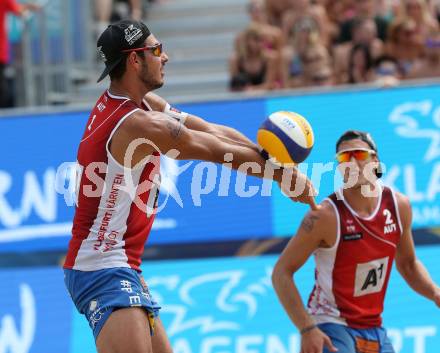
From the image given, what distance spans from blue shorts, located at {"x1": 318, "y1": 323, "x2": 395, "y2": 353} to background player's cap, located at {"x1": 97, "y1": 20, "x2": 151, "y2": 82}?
211cm

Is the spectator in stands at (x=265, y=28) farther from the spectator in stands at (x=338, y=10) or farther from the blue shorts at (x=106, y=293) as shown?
the blue shorts at (x=106, y=293)

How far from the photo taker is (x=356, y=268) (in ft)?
19.2

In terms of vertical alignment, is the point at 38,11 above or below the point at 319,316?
above

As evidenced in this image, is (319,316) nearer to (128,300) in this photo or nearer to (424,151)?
(128,300)

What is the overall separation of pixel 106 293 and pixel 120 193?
541 mm

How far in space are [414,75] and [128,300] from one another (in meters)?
5.05

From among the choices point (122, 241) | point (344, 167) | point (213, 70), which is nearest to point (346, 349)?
point (344, 167)

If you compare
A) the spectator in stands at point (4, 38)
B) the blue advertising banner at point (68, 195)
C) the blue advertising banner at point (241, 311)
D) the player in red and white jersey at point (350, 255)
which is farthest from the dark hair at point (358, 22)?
the player in red and white jersey at point (350, 255)

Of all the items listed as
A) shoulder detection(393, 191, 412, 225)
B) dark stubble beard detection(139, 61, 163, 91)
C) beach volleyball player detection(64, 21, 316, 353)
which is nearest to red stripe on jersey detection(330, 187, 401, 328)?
shoulder detection(393, 191, 412, 225)

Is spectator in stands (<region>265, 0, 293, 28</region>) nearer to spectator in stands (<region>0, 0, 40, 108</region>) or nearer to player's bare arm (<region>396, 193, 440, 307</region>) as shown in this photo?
spectator in stands (<region>0, 0, 40, 108</region>)

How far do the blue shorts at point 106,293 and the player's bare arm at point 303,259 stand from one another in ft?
3.13

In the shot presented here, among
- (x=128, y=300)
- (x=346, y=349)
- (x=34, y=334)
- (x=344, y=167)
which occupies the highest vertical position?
(x=344, y=167)

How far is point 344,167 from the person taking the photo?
5988 millimetres

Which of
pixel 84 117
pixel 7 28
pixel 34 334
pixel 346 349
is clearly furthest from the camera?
pixel 7 28
